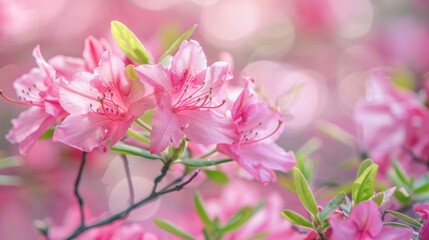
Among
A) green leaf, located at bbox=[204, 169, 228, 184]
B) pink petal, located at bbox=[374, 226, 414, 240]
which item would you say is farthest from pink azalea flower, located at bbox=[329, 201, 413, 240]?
green leaf, located at bbox=[204, 169, 228, 184]

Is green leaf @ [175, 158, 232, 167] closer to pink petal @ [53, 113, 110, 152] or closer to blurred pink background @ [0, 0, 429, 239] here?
pink petal @ [53, 113, 110, 152]

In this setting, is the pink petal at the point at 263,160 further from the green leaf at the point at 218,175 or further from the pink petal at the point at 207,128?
the green leaf at the point at 218,175

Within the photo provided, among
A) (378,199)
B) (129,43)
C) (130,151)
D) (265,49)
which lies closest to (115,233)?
(130,151)

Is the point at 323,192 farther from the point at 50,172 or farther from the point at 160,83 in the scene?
the point at 50,172

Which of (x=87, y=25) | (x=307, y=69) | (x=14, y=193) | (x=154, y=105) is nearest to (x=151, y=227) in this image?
(x=14, y=193)

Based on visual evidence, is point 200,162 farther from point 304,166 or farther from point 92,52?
point 304,166

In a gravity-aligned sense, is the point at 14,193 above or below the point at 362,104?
below
